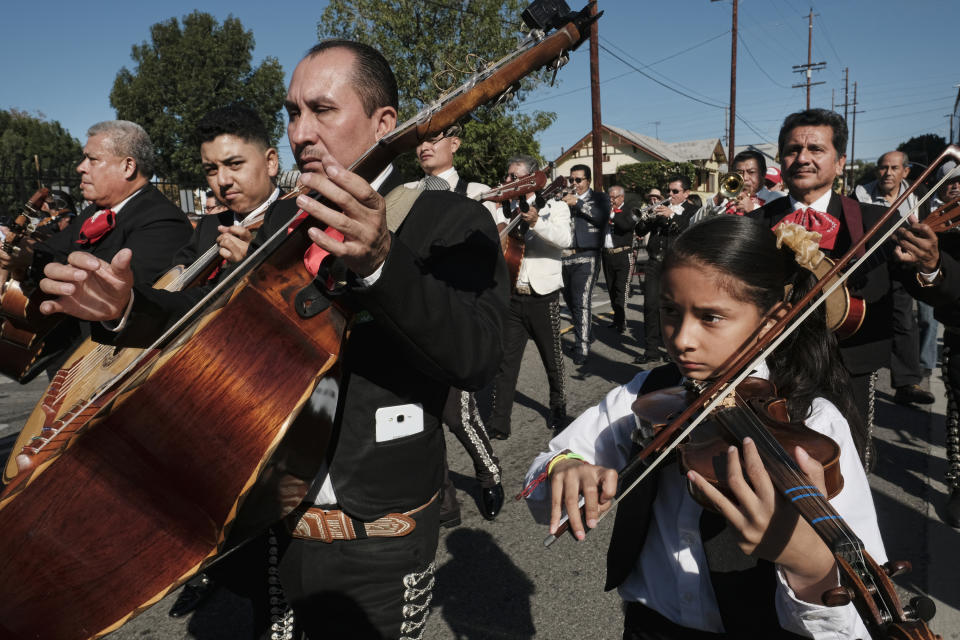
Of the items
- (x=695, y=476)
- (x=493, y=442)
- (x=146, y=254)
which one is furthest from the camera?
(x=493, y=442)

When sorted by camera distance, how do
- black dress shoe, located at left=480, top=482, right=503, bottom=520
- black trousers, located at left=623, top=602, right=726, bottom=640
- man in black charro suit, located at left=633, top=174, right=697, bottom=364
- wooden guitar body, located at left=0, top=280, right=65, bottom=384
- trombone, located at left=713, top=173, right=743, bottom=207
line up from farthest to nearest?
man in black charro suit, located at left=633, top=174, right=697, bottom=364 → trombone, located at left=713, top=173, right=743, bottom=207 → black dress shoe, located at left=480, top=482, right=503, bottom=520 → wooden guitar body, located at left=0, top=280, right=65, bottom=384 → black trousers, located at left=623, top=602, right=726, bottom=640

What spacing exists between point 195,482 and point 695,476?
3.19 ft

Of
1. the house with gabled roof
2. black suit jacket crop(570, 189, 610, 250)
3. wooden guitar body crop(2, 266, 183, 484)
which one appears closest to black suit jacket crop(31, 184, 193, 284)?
wooden guitar body crop(2, 266, 183, 484)

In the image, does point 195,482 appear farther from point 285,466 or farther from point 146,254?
point 146,254

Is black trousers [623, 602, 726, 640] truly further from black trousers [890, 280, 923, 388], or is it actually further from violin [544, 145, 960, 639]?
black trousers [890, 280, 923, 388]

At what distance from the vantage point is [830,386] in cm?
164

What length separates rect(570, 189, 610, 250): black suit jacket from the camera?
22.8ft

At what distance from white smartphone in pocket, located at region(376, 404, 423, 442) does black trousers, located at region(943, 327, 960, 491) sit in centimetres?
320

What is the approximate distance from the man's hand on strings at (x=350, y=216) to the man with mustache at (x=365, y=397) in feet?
1.08

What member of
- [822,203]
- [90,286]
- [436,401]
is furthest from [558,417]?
[90,286]

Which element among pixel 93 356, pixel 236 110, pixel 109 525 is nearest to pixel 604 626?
pixel 109 525

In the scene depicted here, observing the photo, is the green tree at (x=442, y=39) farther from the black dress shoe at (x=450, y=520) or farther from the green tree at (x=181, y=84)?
the black dress shoe at (x=450, y=520)

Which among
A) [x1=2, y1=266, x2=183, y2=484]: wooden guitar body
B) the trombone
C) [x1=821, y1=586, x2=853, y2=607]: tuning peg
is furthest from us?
the trombone

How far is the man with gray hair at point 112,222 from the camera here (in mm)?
3072
